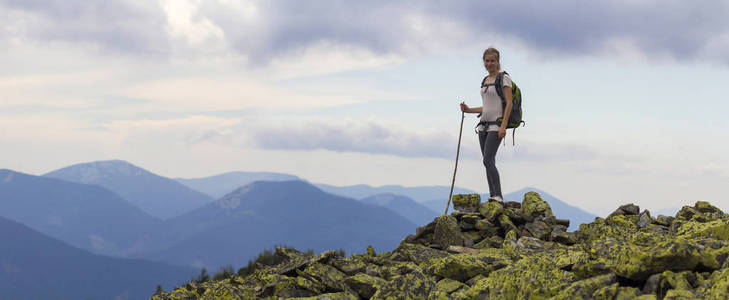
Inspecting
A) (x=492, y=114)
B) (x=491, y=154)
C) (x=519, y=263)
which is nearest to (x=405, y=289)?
(x=519, y=263)

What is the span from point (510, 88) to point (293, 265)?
24.0 ft

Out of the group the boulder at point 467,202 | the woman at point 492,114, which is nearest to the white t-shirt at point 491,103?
the woman at point 492,114

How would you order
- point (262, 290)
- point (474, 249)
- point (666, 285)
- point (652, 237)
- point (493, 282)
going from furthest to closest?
point (474, 249)
point (262, 290)
point (652, 237)
point (493, 282)
point (666, 285)

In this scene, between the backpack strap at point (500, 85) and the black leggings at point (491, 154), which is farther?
the black leggings at point (491, 154)

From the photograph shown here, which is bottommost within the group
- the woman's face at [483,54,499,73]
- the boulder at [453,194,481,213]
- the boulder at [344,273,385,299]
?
the boulder at [344,273,385,299]

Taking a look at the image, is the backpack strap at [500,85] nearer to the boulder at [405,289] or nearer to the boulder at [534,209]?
the boulder at [534,209]

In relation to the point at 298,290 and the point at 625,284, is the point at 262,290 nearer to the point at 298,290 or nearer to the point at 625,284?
the point at 298,290

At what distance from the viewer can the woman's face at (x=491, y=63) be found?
52.3 feet

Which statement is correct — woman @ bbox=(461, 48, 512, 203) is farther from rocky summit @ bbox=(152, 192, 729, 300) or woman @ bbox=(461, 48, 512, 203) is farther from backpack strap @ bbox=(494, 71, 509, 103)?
rocky summit @ bbox=(152, 192, 729, 300)

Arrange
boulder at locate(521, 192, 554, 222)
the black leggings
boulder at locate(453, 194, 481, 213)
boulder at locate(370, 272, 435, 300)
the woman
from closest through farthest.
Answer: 1. boulder at locate(370, 272, 435, 300)
2. the woman
3. the black leggings
4. boulder at locate(521, 192, 554, 222)
5. boulder at locate(453, 194, 481, 213)

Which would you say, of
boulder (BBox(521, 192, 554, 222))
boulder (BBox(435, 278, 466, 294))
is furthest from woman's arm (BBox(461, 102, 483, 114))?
boulder (BBox(435, 278, 466, 294))

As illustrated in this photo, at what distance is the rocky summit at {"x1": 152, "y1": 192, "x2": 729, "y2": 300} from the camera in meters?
9.26

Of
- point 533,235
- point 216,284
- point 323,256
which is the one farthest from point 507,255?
point 216,284

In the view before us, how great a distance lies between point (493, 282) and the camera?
35.3ft
